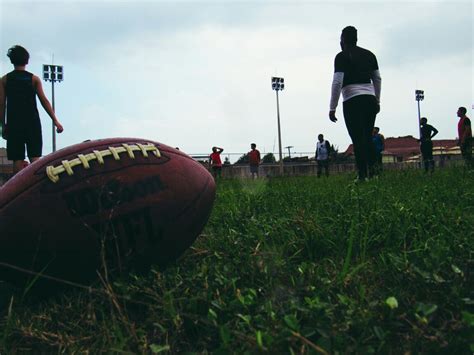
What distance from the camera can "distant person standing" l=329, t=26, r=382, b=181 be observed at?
18.1 feet

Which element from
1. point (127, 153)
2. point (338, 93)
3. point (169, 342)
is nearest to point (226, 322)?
point (169, 342)

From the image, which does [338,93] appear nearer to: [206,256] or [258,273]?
[206,256]

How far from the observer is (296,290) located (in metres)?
1.63

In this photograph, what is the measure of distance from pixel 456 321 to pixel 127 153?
1.50 metres

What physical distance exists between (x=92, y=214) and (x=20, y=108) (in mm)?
3742

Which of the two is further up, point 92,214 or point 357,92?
point 357,92

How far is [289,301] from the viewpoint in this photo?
153 cm

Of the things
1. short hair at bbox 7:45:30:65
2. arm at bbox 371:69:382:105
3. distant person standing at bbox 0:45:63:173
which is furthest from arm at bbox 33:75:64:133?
arm at bbox 371:69:382:105

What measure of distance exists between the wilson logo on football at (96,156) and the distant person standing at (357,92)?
12.4 ft

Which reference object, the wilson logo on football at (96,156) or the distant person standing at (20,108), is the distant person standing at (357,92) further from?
the wilson logo on football at (96,156)

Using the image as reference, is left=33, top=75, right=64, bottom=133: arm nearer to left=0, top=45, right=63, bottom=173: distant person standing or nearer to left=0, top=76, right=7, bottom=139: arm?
left=0, top=45, right=63, bottom=173: distant person standing

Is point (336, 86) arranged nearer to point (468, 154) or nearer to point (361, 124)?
point (361, 124)

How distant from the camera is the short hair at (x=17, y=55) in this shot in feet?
16.4

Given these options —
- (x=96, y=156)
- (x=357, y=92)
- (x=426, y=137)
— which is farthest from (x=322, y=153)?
(x=96, y=156)
